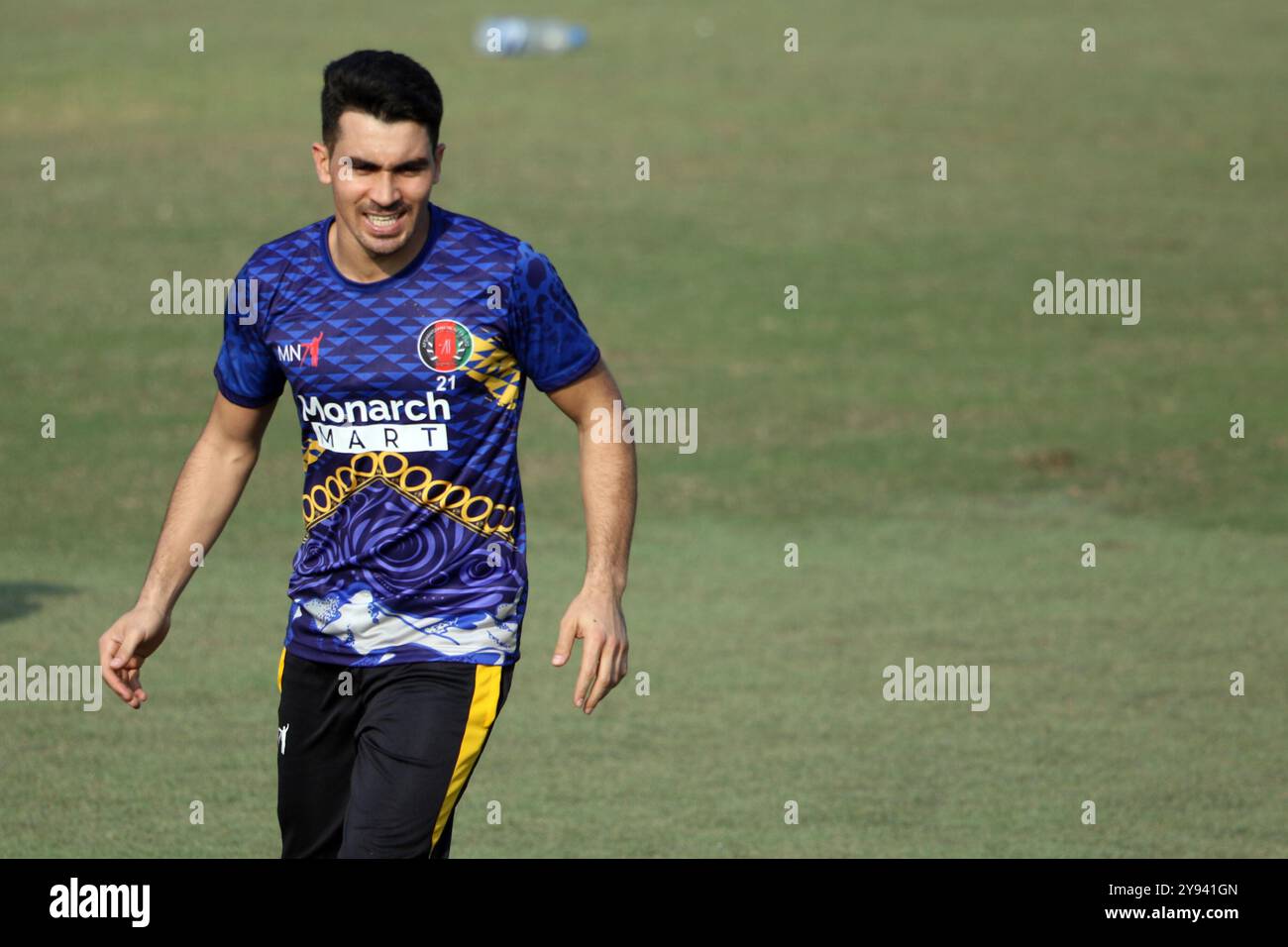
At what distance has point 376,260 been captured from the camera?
4586mm

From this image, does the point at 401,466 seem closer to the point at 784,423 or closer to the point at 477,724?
the point at 477,724

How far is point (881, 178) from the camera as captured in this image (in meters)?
22.2

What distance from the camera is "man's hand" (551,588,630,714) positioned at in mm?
4320

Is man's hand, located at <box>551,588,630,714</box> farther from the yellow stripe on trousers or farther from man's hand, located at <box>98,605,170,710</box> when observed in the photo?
man's hand, located at <box>98,605,170,710</box>

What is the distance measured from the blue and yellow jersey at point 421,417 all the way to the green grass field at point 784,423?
2.37 m

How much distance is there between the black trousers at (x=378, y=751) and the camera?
14.6ft

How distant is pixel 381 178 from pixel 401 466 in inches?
25.5

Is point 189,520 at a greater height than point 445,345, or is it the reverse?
point 445,345
